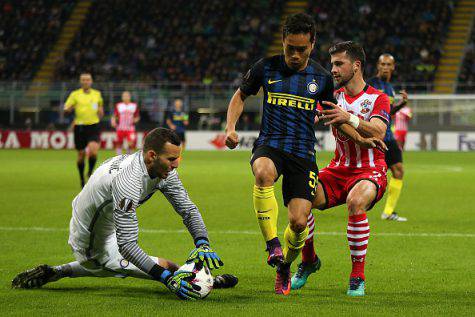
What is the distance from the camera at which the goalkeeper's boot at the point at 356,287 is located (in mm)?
6484

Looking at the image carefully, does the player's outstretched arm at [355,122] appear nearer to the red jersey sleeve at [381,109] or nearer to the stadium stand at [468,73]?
the red jersey sleeve at [381,109]

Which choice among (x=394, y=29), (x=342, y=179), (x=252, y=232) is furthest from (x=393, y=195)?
(x=394, y=29)

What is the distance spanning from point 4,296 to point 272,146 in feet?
7.43

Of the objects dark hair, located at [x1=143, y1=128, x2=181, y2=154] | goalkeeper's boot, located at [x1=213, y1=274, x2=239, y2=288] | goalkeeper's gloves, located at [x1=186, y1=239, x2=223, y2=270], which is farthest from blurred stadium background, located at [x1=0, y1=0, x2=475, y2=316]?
dark hair, located at [x1=143, y1=128, x2=181, y2=154]

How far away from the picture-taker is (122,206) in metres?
5.96

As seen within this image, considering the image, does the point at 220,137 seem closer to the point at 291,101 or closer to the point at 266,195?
the point at 291,101

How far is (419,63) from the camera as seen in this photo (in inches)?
1501

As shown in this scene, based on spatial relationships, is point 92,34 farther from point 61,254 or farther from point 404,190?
point 61,254

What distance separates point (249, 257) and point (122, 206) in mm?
2849

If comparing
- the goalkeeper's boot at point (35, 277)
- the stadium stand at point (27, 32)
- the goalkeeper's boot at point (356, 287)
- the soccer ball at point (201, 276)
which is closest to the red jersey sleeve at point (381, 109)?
the goalkeeper's boot at point (356, 287)

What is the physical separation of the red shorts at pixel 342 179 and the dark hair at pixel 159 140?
162cm

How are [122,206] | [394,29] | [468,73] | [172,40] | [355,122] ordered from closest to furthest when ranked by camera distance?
[122,206] → [355,122] → [468,73] → [394,29] → [172,40]

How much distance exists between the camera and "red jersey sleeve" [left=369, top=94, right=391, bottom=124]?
22.4ft

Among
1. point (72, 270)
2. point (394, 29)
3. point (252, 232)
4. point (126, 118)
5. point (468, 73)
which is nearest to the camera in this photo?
point (72, 270)
